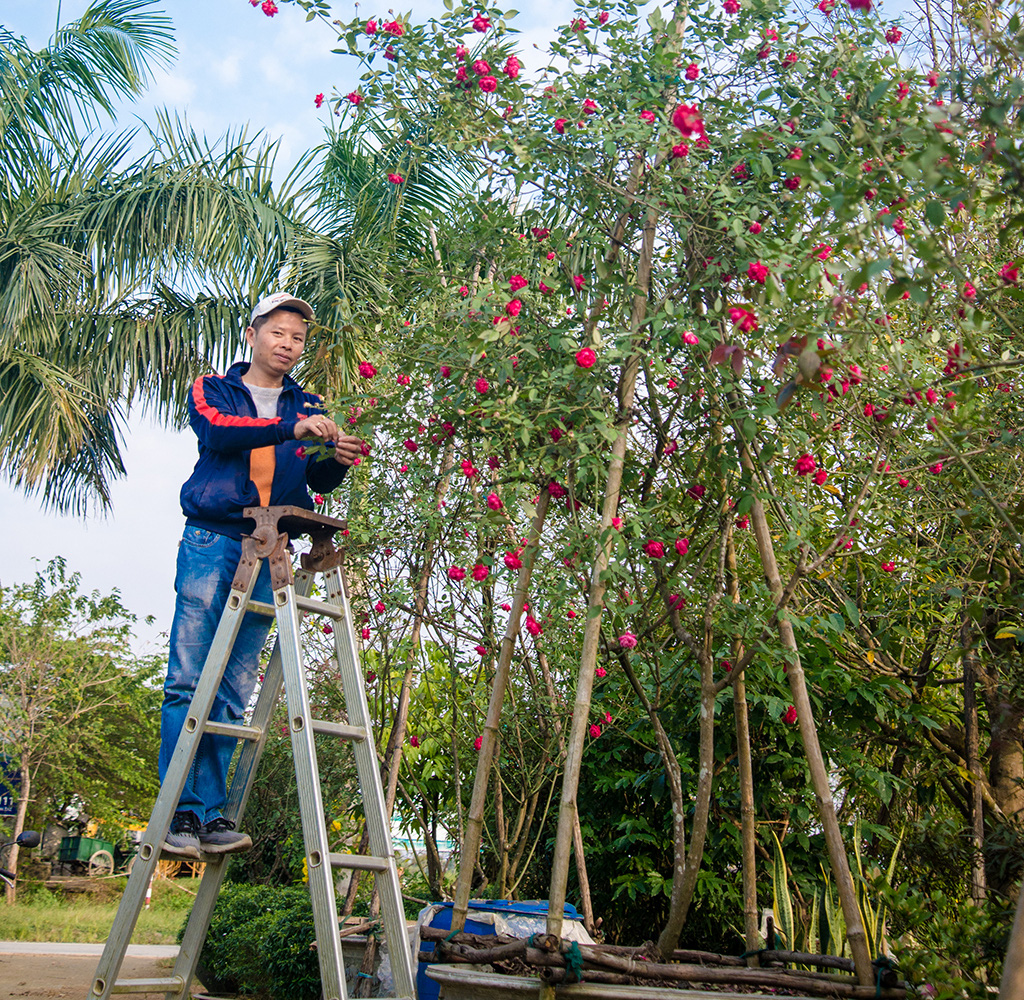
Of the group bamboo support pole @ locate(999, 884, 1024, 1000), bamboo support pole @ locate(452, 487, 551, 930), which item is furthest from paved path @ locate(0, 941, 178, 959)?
bamboo support pole @ locate(999, 884, 1024, 1000)

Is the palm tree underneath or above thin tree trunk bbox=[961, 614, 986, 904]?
above

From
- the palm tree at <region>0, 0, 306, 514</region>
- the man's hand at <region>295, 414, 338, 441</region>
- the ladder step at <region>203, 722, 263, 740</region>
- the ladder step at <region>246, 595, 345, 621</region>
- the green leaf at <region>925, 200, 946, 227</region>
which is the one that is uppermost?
the palm tree at <region>0, 0, 306, 514</region>

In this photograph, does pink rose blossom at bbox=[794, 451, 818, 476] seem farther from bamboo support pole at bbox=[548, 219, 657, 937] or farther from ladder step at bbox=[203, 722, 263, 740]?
ladder step at bbox=[203, 722, 263, 740]

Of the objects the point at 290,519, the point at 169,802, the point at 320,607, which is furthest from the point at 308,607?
the point at 169,802

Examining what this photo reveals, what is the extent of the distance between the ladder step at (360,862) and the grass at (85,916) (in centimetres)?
437

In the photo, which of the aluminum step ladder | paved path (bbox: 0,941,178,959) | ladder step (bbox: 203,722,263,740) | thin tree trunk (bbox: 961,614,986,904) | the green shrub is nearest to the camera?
the aluminum step ladder

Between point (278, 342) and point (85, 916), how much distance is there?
30.4 ft

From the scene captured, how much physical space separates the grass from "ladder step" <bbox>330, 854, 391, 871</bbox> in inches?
172

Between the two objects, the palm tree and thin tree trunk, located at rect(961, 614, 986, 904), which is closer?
thin tree trunk, located at rect(961, 614, 986, 904)

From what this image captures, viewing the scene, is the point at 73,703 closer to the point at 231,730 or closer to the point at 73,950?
the point at 73,950

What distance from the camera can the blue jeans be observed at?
96.6 inches

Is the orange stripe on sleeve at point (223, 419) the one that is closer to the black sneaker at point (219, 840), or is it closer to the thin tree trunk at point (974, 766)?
the black sneaker at point (219, 840)

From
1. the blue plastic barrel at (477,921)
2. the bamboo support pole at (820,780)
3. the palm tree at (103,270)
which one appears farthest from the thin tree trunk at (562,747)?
the palm tree at (103,270)

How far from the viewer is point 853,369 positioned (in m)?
2.27
